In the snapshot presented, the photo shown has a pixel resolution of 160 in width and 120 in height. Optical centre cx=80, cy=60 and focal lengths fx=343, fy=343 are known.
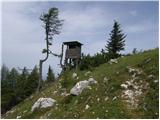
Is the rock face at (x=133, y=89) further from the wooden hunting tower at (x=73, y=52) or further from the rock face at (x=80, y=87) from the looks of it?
the wooden hunting tower at (x=73, y=52)

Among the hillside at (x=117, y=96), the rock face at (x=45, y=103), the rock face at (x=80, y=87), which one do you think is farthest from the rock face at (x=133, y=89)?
the rock face at (x=45, y=103)

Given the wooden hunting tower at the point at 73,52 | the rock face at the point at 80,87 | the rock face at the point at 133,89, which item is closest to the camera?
the rock face at the point at 133,89

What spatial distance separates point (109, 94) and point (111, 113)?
296cm

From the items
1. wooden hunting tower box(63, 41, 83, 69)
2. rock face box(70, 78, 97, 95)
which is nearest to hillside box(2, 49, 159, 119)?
rock face box(70, 78, 97, 95)

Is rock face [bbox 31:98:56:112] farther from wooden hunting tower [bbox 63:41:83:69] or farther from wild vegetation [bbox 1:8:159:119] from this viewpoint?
wooden hunting tower [bbox 63:41:83:69]

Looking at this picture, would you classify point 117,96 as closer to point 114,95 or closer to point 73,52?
point 114,95

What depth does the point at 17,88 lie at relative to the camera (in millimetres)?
46281

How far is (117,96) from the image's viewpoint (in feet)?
76.6

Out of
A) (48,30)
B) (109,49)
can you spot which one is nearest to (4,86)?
(48,30)

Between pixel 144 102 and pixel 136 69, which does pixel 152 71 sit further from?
pixel 144 102

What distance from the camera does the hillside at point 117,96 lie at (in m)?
21.7

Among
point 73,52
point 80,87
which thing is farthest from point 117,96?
point 73,52

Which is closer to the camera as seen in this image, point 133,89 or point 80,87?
point 133,89

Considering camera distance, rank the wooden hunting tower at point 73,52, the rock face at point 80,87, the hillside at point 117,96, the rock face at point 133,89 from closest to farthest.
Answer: the hillside at point 117,96, the rock face at point 133,89, the rock face at point 80,87, the wooden hunting tower at point 73,52
